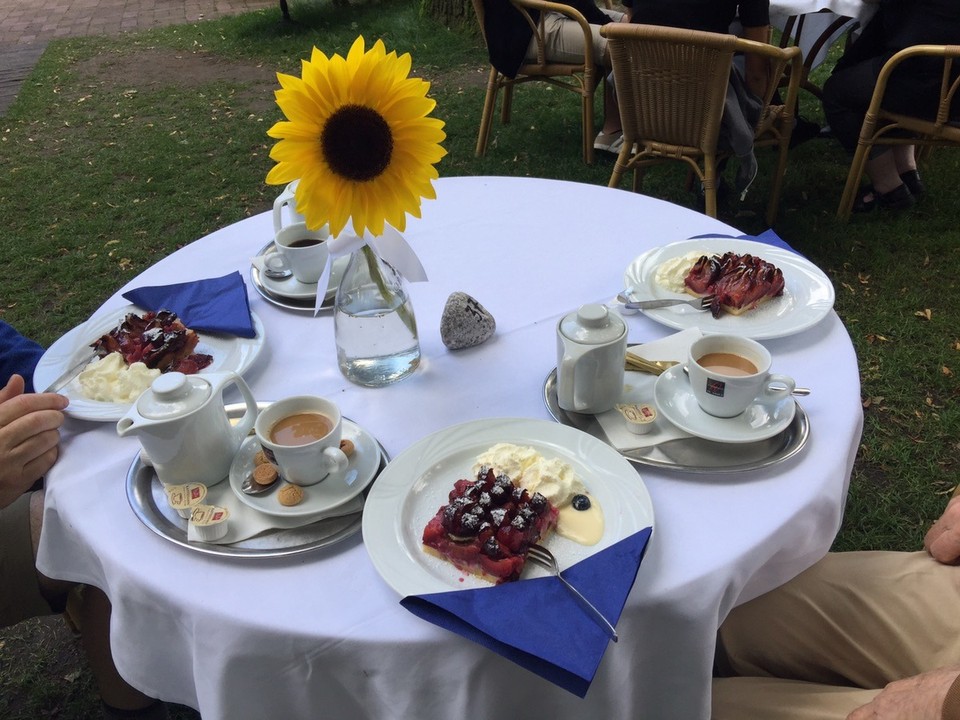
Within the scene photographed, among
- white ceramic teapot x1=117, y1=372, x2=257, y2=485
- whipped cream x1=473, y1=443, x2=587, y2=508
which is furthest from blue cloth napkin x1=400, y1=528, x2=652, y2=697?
white ceramic teapot x1=117, y1=372, x2=257, y2=485

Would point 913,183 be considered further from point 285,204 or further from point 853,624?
point 285,204

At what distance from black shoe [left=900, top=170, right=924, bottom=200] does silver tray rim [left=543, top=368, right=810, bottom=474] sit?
10.8 ft

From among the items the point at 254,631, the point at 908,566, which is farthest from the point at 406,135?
the point at 908,566

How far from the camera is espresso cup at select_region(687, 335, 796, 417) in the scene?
106cm

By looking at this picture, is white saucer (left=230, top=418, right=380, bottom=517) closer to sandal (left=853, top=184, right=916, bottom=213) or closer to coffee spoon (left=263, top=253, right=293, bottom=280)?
coffee spoon (left=263, top=253, right=293, bottom=280)

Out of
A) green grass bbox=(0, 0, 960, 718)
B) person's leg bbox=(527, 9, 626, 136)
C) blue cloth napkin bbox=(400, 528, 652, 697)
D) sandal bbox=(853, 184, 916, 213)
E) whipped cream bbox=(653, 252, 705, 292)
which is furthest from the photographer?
person's leg bbox=(527, 9, 626, 136)

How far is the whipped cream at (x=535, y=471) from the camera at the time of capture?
0.97 metres

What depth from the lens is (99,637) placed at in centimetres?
153

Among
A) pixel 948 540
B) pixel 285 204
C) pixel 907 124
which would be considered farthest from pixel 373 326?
pixel 907 124

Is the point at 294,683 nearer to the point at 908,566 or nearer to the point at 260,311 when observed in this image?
the point at 260,311

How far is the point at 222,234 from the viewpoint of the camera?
177cm

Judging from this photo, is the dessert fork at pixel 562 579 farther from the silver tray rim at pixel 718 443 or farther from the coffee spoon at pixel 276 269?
the coffee spoon at pixel 276 269

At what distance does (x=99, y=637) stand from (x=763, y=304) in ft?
5.00

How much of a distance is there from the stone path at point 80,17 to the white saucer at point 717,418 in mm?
8006
